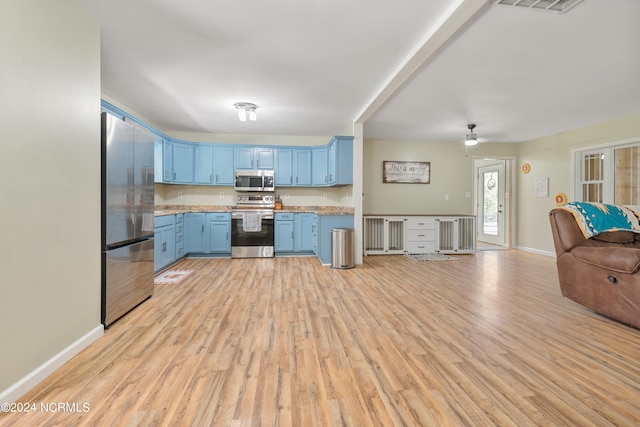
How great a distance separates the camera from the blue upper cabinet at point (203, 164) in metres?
5.52

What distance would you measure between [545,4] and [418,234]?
431 cm

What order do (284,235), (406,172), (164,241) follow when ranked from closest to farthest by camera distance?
(164,241)
(284,235)
(406,172)

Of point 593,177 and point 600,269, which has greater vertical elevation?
point 593,177

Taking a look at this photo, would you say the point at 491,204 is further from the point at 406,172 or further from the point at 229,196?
the point at 229,196

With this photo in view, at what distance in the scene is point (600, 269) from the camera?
2549mm

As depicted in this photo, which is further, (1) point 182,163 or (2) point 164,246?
(1) point 182,163

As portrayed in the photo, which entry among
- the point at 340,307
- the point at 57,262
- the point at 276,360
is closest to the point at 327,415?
the point at 276,360

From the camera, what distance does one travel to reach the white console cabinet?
5.82 metres

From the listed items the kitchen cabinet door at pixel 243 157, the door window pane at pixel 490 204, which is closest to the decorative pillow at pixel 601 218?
the door window pane at pixel 490 204

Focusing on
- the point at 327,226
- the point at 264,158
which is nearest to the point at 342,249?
the point at 327,226

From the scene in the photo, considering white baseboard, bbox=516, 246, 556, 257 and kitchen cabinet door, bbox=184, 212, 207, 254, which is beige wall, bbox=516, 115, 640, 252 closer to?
white baseboard, bbox=516, 246, 556, 257

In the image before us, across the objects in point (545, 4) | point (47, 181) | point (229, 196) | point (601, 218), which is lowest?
point (601, 218)

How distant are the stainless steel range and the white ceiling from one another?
5.56 ft

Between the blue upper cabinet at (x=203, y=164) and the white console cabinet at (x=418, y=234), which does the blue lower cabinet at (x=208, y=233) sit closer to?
the blue upper cabinet at (x=203, y=164)
